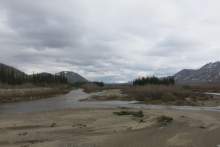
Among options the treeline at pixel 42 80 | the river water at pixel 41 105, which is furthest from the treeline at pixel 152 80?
the treeline at pixel 42 80

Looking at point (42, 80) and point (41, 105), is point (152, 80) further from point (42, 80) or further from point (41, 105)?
point (42, 80)

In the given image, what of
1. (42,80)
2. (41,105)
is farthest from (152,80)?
(42,80)

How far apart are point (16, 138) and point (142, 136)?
25.6ft

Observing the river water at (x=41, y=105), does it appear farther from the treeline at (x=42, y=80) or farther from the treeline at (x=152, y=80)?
the treeline at (x=42, y=80)

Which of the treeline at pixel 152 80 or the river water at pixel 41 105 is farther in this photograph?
the treeline at pixel 152 80

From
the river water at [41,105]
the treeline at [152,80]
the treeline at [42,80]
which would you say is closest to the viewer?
the river water at [41,105]

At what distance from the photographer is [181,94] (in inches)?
2175

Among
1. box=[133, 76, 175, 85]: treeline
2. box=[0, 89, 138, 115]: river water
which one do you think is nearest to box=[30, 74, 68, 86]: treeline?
box=[133, 76, 175, 85]: treeline

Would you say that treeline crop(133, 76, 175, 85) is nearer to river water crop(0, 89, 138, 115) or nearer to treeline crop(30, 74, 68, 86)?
river water crop(0, 89, 138, 115)

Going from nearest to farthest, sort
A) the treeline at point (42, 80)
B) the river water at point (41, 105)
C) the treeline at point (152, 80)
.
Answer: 1. the river water at point (41, 105)
2. the treeline at point (152, 80)
3. the treeline at point (42, 80)

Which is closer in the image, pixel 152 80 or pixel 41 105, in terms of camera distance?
pixel 41 105

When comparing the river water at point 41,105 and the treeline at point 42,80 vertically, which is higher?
→ the treeline at point 42,80

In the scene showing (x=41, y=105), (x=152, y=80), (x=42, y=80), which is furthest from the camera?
(x=42, y=80)

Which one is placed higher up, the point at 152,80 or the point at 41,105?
the point at 152,80
